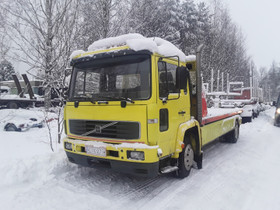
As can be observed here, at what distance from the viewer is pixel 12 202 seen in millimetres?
3434

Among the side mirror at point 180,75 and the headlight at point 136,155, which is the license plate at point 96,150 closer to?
the headlight at point 136,155

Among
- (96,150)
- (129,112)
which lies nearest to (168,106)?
(129,112)

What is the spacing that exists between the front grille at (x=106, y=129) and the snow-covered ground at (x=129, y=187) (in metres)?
0.96

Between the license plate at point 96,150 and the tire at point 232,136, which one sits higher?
the license plate at point 96,150

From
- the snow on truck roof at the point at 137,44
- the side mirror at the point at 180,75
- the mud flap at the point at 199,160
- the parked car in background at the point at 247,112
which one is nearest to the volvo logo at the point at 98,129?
the snow on truck roof at the point at 137,44

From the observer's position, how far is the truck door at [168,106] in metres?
3.72

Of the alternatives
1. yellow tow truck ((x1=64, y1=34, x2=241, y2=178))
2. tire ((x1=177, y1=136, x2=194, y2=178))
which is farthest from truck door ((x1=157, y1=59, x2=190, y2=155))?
tire ((x1=177, y1=136, x2=194, y2=178))

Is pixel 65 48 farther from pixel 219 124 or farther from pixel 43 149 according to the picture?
pixel 219 124

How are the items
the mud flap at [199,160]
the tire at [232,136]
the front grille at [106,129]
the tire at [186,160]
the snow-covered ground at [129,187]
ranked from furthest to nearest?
the tire at [232,136] < the mud flap at [199,160] < the tire at [186,160] < the front grille at [106,129] < the snow-covered ground at [129,187]

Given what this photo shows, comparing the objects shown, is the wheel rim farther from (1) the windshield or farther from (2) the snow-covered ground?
(1) the windshield

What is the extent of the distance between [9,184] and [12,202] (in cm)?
65

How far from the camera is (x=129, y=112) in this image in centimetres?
356

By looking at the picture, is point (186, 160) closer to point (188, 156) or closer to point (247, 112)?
point (188, 156)

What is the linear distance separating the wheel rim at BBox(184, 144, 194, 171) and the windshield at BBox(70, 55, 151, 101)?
5.55ft
